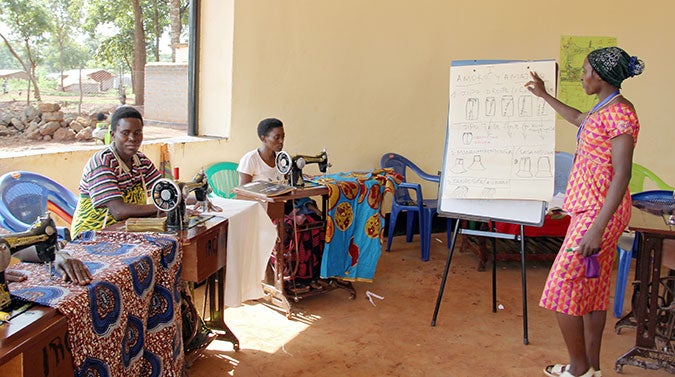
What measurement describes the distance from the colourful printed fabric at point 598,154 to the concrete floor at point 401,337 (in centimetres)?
104

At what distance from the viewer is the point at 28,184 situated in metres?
3.21

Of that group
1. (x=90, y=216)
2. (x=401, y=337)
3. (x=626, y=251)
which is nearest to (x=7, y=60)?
(x=90, y=216)

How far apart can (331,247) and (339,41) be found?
2.12 m

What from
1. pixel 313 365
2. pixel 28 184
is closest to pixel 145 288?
pixel 313 365

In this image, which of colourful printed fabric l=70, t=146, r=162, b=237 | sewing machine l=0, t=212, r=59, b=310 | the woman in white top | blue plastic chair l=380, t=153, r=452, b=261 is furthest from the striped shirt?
blue plastic chair l=380, t=153, r=452, b=261

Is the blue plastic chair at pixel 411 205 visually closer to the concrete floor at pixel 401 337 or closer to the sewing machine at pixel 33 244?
the concrete floor at pixel 401 337

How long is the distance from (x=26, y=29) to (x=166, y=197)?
79.0 inches

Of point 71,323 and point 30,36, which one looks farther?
point 30,36

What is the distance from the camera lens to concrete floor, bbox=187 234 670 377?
304cm

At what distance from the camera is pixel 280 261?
144 inches

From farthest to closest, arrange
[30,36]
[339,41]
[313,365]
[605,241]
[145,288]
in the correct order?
1. [339,41]
2. [30,36]
3. [313,365]
4. [605,241]
5. [145,288]

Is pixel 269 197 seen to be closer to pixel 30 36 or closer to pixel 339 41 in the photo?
pixel 30 36

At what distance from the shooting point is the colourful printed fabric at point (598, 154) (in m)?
2.43

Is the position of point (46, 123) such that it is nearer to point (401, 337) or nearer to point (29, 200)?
point (29, 200)
